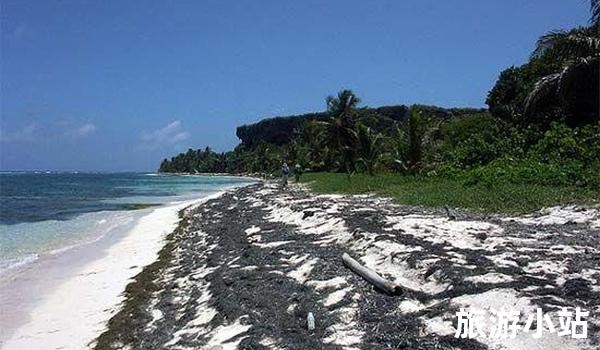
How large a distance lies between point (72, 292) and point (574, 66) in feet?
60.2

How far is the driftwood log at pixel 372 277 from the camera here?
6734 millimetres

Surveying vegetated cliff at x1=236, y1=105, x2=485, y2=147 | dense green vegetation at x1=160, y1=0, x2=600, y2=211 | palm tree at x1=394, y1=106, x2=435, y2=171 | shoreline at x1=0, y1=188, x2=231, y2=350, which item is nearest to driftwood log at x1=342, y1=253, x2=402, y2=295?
shoreline at x1=0, y1=188, x2=231, y2=350

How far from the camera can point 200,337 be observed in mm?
6953

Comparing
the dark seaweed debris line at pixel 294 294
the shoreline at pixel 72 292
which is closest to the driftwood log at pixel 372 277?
the dark seaweed debris line at pixel 294 294

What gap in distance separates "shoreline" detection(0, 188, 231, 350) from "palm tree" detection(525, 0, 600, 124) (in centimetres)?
1569

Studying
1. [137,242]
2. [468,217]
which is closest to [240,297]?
[468,217]

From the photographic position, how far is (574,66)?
19.5 m

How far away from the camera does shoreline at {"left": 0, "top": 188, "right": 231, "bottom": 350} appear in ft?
26.4

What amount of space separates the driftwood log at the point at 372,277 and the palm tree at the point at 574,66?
14.5 metres

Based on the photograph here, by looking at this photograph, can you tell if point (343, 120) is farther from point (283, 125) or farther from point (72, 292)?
point (283, 125)

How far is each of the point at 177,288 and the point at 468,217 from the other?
633 centimetres

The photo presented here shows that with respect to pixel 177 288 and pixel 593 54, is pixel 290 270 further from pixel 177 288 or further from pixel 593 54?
pixel 593 54

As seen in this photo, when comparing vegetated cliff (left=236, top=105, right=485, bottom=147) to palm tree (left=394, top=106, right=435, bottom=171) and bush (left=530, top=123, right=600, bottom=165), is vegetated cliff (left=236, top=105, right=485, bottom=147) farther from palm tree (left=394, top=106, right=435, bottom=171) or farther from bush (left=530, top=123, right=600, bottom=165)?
bush (left=530, top=123, right=600, bottom=165)

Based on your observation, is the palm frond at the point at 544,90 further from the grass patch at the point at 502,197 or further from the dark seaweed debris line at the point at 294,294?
the dark seaweed debris line at the point at 294,294
